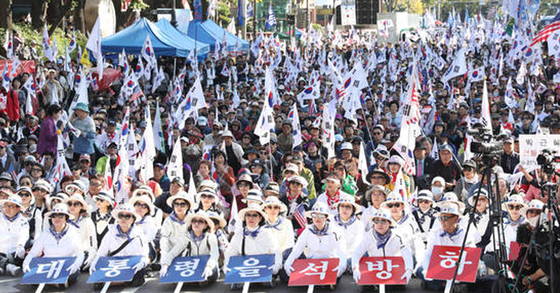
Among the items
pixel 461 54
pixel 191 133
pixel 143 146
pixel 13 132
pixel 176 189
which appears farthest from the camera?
pixel 461 54

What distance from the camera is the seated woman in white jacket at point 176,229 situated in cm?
1106

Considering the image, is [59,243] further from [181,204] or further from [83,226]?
[181,204]

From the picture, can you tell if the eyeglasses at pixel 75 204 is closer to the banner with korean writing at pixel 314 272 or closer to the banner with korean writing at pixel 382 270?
the banner with korean writing at pixel 314 272

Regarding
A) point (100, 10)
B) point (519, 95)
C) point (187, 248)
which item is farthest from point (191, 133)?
point (100, 10)

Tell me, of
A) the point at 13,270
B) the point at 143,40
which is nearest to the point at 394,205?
the point at 13,270

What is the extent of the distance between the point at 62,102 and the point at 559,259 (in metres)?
16.2

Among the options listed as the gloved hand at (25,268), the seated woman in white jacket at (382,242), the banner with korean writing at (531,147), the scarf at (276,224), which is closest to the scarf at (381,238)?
the seated woman in white jacket at (382,242)

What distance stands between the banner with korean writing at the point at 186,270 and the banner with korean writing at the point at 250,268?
35 cm

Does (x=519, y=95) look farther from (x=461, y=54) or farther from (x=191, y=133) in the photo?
(x=191, y=133)

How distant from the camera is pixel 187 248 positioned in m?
11.1

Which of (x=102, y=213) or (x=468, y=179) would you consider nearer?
(x=102, y=213)

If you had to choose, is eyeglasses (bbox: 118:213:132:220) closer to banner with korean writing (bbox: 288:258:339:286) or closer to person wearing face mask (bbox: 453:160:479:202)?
banner with korean writing (bbox: 288:258:339:286)

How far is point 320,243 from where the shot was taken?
1071cm

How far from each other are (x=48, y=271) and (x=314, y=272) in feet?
10.5
